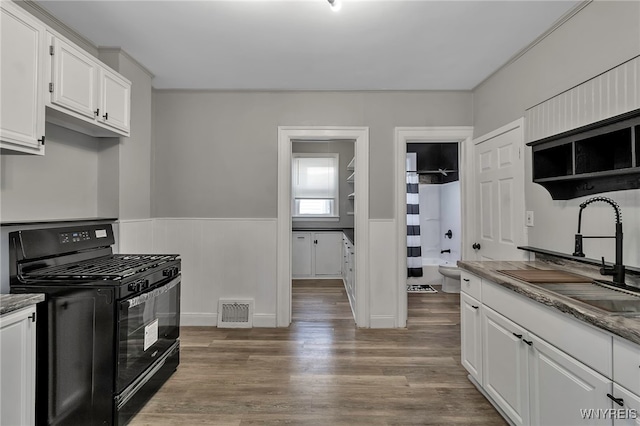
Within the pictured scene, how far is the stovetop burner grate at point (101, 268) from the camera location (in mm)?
1807

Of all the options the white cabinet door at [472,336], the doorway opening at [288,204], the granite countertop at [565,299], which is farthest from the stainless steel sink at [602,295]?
the doorway opening at [288,204]

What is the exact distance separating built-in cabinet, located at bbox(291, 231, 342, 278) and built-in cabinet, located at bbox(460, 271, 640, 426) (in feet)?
12.3

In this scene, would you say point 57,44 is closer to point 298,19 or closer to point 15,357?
point 298,19

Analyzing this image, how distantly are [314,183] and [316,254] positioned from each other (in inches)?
56.8

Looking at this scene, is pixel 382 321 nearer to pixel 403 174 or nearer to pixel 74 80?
pixel 403 174

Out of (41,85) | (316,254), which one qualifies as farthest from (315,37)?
(316,254)

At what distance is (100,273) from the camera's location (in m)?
1.86

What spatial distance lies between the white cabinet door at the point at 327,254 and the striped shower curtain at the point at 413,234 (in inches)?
52.5

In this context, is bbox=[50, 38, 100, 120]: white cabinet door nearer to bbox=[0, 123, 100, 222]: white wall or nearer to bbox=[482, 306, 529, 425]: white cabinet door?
bbox=[0, 123, 100, 222]: white wall

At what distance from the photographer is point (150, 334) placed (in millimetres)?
2094

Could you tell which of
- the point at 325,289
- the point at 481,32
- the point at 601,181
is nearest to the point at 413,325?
the point at 325,289

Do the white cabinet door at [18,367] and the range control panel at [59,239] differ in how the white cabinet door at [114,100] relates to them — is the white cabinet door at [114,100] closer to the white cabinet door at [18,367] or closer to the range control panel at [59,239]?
the range control panel at [59,239]

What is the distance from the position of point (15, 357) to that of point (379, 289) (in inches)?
116

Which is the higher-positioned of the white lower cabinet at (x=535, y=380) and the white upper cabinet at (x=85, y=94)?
the white upper cabinet at (x=85, y=94)
